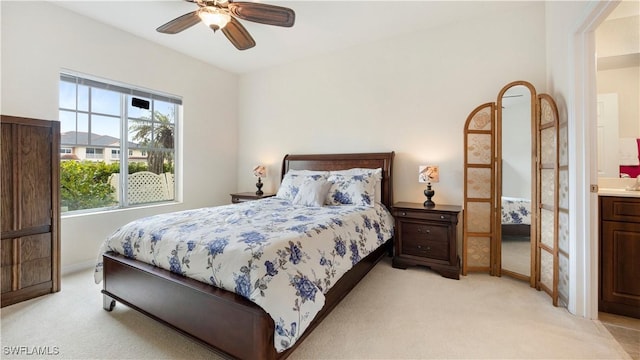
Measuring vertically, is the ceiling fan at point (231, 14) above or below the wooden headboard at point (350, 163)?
above

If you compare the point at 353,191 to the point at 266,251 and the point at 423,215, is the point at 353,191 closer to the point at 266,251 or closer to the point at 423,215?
the point at 423,215

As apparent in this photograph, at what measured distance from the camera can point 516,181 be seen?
280 cm

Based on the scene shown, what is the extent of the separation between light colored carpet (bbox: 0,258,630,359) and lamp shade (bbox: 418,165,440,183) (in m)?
1.19

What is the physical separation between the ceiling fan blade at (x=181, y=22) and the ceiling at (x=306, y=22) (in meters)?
0.46

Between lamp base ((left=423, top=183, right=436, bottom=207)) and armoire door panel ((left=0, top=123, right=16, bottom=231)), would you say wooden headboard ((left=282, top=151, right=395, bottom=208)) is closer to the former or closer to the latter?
lamp base ((left=423, top=183, right=436, bottom=207))

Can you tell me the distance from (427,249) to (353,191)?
103 cm

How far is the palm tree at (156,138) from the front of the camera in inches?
151

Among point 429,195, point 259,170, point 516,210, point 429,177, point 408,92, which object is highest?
point 408,92

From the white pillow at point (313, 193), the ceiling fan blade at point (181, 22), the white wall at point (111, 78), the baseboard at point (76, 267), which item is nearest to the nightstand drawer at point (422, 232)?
the white pillow at point (313, 193)

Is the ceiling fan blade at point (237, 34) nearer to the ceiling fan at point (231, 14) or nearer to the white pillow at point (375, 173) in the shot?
the ceiling fan at point (231, 14)

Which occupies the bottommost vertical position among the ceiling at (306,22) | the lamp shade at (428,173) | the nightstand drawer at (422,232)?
the nightstand drawer at (422,232)

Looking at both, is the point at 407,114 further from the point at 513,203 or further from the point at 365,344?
the point at 365,344

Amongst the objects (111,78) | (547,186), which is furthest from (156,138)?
(547,186)

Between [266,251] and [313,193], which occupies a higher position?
[313,193]
